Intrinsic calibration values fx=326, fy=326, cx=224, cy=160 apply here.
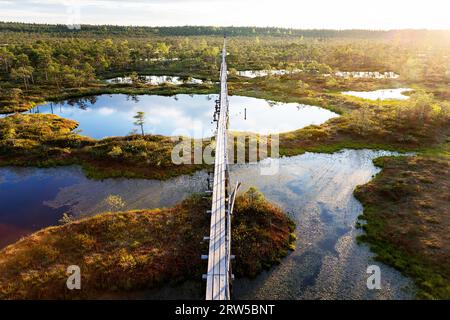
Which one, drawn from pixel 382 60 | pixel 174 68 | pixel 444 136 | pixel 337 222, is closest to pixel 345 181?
pixel 337 222

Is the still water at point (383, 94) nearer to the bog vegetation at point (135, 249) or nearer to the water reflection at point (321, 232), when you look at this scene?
the water reflection at point (321, 232)

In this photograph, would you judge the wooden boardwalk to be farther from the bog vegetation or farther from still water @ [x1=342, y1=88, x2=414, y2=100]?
still water @ [x1=342, y1=88, x2=414, y2=100]

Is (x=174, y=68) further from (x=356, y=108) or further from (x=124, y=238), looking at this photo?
(x=124, y=238)

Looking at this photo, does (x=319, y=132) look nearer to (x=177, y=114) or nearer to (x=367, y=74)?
(x=177, y=114)

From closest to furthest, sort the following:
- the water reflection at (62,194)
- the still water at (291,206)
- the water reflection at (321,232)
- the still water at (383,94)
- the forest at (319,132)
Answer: the water reflection at (321,232) → the still water at (291,206) → the forest at (319,132) → the water reflection at (62,194) → the still water at (383,94)

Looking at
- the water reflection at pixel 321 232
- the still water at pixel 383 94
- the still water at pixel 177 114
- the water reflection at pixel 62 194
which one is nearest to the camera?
the water reflection at pixel 321 232

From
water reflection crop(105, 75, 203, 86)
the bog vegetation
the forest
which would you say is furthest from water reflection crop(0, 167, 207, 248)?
water reflection crop(105, 75, 203, 86)

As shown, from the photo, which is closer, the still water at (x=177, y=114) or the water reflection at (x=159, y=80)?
the still water at (x=177, y=114)

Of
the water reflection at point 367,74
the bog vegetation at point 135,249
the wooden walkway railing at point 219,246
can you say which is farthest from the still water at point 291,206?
the water reflection at point 367,74

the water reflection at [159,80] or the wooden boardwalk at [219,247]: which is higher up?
the water reflection at [159,80]
